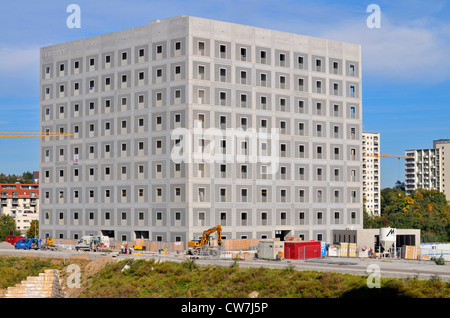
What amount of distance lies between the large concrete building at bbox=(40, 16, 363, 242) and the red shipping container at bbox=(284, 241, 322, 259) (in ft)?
66.6

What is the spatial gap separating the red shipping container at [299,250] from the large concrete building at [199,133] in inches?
800

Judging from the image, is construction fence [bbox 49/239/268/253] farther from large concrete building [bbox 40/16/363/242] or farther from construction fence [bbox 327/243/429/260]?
construction fence [bbox 327/243/429/260]

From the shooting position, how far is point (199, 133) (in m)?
101

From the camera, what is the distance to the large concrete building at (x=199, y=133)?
4016 inches

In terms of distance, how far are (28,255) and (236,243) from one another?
29.5m

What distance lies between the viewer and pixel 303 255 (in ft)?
275

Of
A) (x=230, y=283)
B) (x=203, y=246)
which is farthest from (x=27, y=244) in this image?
(x=230, y=283)

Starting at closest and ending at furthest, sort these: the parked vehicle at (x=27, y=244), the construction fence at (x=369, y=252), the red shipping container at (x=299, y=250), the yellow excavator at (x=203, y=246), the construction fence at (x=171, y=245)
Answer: the red shipping container at (x=299, y=250), the yellow excavator at (x=203, y=246), the construction fence at (x=369, y=252), the construction fence at (x=171, y=245), the parked vehicle at (x=27, y=244)

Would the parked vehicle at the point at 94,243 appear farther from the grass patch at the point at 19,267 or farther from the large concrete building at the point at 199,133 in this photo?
the grass patch at the point at 19,267

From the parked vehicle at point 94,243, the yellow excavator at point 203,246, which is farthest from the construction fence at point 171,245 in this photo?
the yellow excavator at point 203,246

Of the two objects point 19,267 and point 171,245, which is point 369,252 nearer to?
point 171,245

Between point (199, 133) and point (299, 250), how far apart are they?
26255 millimetres

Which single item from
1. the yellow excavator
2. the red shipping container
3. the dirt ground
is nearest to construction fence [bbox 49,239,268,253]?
the yellow excavator
